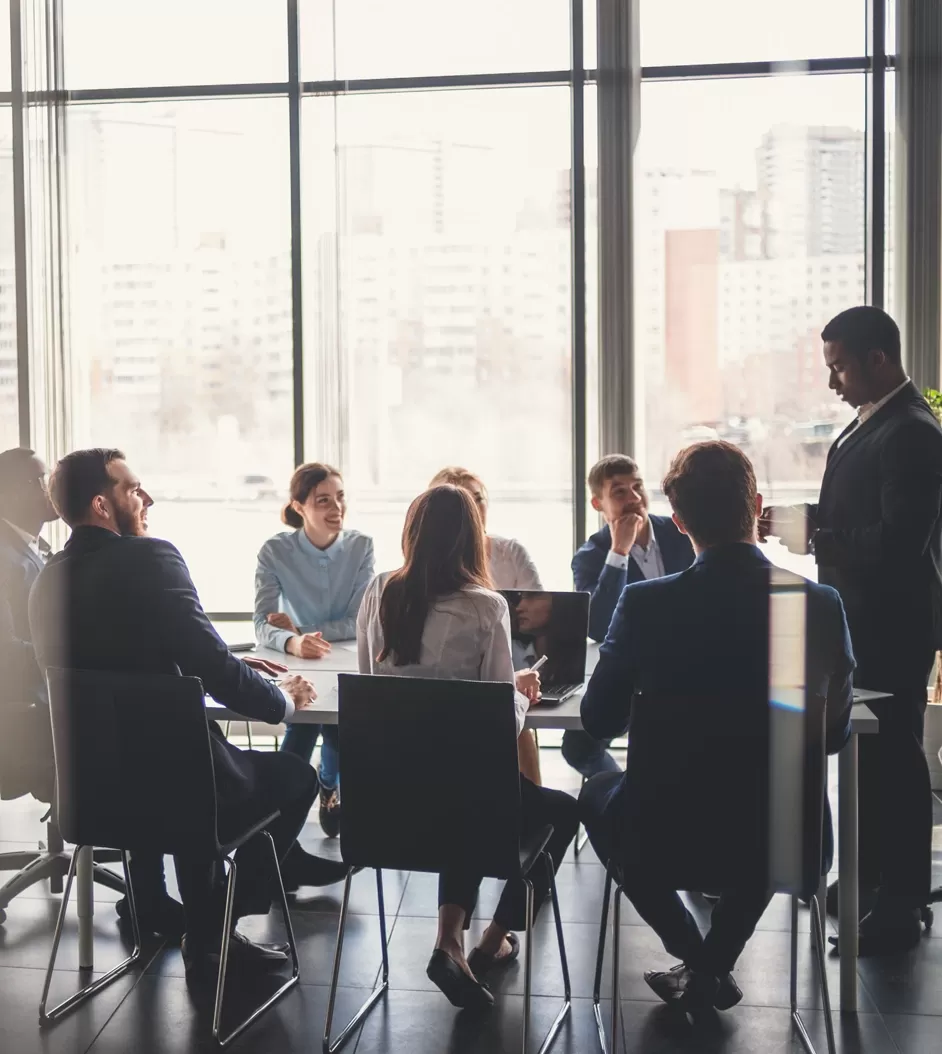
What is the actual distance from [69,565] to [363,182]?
3.07 m

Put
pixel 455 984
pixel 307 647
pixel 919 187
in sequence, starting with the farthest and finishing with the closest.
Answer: pixel 919 187, pixel 307 647, pixel 455 984

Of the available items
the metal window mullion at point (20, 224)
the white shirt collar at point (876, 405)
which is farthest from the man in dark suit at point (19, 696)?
the white shirt collar at point (876, 405)

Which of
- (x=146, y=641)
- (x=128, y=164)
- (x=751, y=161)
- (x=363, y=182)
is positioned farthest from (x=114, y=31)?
(x=146, y=641)

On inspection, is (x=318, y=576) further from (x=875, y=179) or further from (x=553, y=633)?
(x=875, y=179)

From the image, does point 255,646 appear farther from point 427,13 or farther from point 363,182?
point 427,13

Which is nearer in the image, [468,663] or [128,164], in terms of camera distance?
[468,663]

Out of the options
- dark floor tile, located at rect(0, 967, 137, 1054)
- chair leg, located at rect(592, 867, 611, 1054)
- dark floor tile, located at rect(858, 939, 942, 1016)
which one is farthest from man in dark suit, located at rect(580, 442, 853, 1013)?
dark floor tile, located at rect(0, 967, 137, 1054)

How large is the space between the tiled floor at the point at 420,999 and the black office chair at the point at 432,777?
0.31 meters

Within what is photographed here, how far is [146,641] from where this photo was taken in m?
2.55

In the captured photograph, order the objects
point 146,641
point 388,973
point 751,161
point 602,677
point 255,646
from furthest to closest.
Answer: point 751,161
point 255,646
point 388,973
point 146,641
point 602,677

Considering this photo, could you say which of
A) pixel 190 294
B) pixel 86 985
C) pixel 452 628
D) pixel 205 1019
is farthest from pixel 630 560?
pixel 190 294

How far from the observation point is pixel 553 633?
3.08m

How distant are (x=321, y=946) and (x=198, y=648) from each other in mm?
1006

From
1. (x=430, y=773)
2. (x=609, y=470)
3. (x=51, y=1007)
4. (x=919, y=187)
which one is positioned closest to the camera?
(x=430, y=773)
